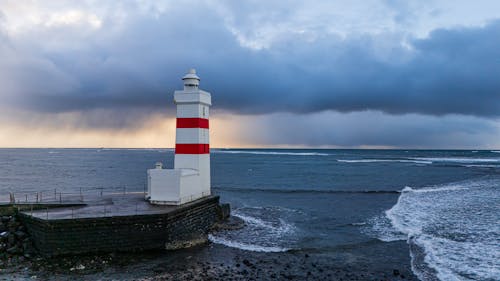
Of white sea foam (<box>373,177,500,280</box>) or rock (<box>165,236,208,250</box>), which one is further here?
rock (<box>165,236,208,250</box>)

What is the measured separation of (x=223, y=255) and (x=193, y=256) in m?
1.10

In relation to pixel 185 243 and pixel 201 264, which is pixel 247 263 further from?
pixel 185 243

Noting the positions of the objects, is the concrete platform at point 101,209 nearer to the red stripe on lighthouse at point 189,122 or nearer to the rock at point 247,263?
the rock at point 247,263

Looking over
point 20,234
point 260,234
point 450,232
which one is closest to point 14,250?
point 20,234

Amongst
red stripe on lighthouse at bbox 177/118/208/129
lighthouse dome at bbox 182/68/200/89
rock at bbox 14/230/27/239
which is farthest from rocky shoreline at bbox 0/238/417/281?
lighthouse dome at bbox 182/68/200/89

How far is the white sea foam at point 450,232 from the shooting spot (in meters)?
13.1

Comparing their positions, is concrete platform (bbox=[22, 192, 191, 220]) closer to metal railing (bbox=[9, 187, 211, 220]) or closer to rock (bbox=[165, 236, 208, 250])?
metal railing (bbox=[9, 187, 211, 220])

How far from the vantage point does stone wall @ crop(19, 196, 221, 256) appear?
13.5 m

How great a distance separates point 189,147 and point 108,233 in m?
5.74

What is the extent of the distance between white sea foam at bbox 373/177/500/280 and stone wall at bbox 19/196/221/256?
341 inches

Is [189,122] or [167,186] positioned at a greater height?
[189,122]

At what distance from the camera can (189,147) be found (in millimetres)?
18453

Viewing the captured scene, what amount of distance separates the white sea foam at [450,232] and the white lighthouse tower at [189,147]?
8.80m

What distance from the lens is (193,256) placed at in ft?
47.7
